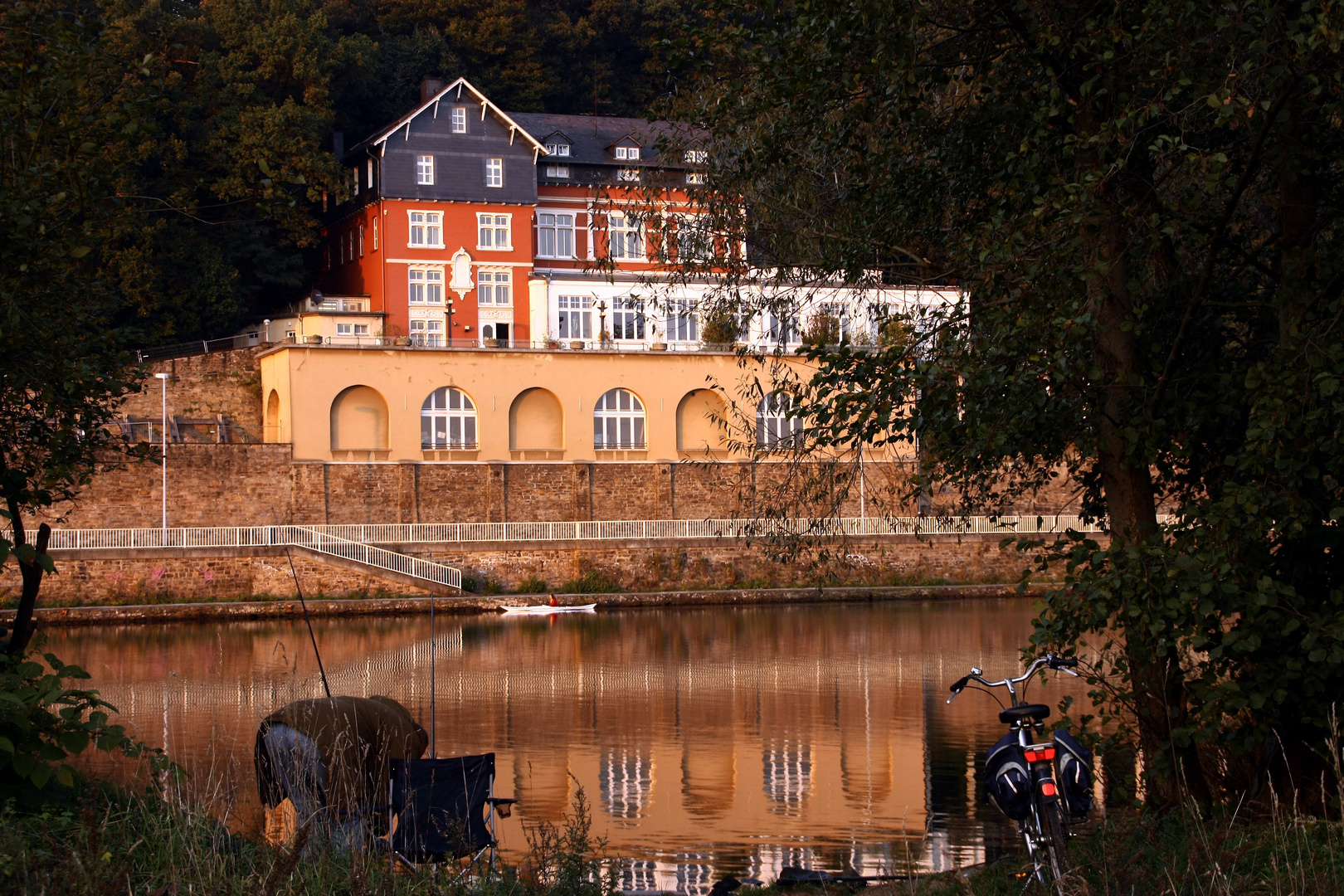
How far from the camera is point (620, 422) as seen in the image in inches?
1503

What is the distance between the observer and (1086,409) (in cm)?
690

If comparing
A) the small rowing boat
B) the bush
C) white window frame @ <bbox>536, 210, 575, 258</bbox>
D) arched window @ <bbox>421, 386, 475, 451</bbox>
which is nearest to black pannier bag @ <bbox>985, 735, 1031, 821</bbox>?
the bush

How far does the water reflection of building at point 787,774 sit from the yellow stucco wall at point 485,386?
2216cm

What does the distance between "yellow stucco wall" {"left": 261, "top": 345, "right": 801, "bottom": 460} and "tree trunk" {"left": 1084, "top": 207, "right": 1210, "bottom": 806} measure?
2732 centimetres

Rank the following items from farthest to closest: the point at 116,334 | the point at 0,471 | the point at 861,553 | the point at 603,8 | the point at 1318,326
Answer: the point at 603,8 → the point at 861,553 → the point at 116,334 → the point at 0,471 → the point at 1318,326

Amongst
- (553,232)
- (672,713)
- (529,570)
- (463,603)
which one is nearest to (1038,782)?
(672,713)

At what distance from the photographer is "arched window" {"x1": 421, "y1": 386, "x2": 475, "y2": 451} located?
119 ft

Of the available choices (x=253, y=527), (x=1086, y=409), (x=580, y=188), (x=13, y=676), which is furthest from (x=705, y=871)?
(x=580, y=188)

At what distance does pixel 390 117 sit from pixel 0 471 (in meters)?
47.7

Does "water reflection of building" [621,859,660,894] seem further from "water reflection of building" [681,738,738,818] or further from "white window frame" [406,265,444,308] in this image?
"white window frame" [406,265,444,308]

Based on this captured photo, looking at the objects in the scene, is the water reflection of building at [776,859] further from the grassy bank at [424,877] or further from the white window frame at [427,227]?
the white window frame at [427,227]

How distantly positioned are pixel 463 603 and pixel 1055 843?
2457cm

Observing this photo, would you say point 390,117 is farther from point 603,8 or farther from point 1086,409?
point 1086,409

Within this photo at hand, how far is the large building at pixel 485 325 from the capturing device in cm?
3578
